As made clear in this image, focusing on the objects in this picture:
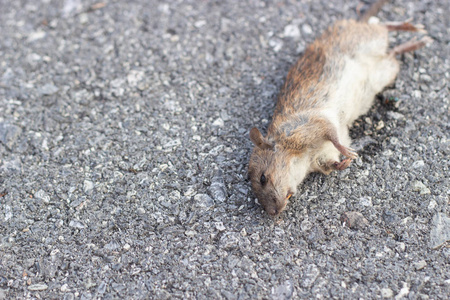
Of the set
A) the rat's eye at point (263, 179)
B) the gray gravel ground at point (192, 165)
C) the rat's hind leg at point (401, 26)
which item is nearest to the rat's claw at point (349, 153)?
the gray gravel ground at point (192, 165)

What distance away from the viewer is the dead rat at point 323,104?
3.85 m

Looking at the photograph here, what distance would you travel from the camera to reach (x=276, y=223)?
149 inches

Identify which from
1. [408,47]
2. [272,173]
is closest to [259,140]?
[272,173]

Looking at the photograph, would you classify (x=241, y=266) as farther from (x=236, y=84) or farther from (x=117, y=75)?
(x=117, y=75)

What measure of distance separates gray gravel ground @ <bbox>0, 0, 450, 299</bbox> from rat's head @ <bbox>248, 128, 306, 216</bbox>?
18cm

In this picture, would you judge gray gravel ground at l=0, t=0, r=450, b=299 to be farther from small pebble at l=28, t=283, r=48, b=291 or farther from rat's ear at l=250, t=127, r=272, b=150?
rat's ear at l=250, t=127, r=272, b=150

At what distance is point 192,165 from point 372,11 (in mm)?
3052

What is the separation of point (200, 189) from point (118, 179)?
79 centimetres

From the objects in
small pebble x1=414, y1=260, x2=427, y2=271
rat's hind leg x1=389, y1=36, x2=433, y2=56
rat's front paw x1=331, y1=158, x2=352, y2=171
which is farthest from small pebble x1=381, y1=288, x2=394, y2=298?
rat's hind leg x1=389, y1=36, x2=433, y2=56

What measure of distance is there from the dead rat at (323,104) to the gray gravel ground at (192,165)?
0.18 meters

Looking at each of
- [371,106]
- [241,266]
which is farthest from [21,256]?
[371,106]

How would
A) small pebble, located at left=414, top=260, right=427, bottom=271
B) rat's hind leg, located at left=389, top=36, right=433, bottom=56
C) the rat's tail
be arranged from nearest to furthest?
small pebble, located at left=414, top=260, right=427, bottom=271 < rat's hind leg, located at left=389, top=36, right=433, bottom=56 < the rat's tail

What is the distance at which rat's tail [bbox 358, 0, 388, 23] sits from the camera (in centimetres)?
539

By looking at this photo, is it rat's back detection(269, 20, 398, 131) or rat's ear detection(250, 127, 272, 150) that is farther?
rat's back detection(269, 20, 398, 131)
